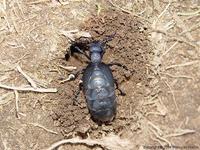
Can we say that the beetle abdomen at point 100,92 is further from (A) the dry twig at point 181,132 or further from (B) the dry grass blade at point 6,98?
(B) the dry grass blade at point 6,98

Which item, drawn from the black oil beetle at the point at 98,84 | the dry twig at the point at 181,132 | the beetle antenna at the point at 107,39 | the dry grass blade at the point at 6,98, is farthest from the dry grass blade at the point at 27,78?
the dry twig at the point at 181,132

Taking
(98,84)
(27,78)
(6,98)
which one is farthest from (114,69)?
(6,98)

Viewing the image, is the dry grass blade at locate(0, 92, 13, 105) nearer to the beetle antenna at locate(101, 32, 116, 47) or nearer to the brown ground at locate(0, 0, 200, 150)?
the brown ground at locate(0, 0, 200, 150)

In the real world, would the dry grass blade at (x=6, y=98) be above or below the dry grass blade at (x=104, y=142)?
above

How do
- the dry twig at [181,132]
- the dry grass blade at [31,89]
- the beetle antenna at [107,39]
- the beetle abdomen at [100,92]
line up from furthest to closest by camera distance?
1. the beetle antenna at [107,39]
2. the dry grass blade at [31,89]
3. the beetle abdomen at [100,92]
4. the dry twig at [181,132]

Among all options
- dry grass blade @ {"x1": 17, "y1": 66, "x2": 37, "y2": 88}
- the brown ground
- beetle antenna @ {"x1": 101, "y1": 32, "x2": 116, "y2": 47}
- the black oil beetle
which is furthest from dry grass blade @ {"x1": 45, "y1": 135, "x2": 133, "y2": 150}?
beetle antenna @ {"x1": 101, "y1": 32, "x2": 116, "y2": 47}

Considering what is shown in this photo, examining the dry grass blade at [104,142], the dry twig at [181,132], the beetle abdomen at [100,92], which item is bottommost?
the dry grass blade at [104,142]

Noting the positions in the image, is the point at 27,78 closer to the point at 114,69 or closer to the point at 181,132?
the point at 114,69

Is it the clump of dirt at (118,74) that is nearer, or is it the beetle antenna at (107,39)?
the clump of dirt at (118,74)
